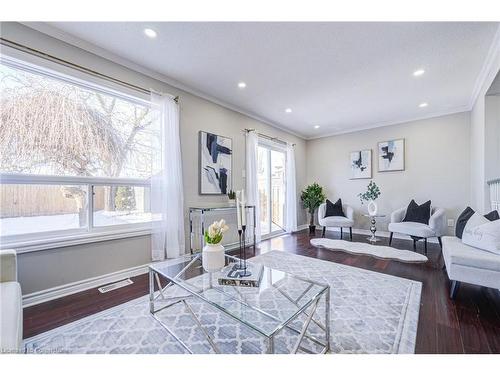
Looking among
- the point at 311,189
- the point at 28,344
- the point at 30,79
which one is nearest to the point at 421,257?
the point at 311,189

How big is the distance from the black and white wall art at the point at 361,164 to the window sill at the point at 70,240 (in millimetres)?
4498

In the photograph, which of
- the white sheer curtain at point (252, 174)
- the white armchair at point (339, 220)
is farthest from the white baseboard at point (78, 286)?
the white armchair at point (339, 220)

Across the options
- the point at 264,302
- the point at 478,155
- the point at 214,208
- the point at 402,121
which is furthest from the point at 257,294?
the point at 402,121

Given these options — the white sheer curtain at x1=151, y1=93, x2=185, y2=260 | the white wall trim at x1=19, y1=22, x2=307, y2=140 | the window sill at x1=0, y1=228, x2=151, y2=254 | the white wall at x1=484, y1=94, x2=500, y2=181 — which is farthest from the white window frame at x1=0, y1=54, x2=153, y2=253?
the white wall at x1=484, y1=94, x2=500, y2=181

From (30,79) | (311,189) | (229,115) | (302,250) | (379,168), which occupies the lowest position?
(302,250)

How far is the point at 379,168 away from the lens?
475 centimetres

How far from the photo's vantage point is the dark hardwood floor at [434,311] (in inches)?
56.5

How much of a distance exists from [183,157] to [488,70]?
3918 millimetres

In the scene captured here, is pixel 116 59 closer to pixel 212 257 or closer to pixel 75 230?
pixel 75 230

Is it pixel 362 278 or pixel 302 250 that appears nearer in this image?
pixel 362 278

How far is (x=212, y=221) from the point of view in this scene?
3.47m

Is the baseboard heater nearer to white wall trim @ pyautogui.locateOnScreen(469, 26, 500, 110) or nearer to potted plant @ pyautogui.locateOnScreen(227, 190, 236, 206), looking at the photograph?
potted plant @ pyautogui.locateOnScreen(227, 190, 236, 206)
